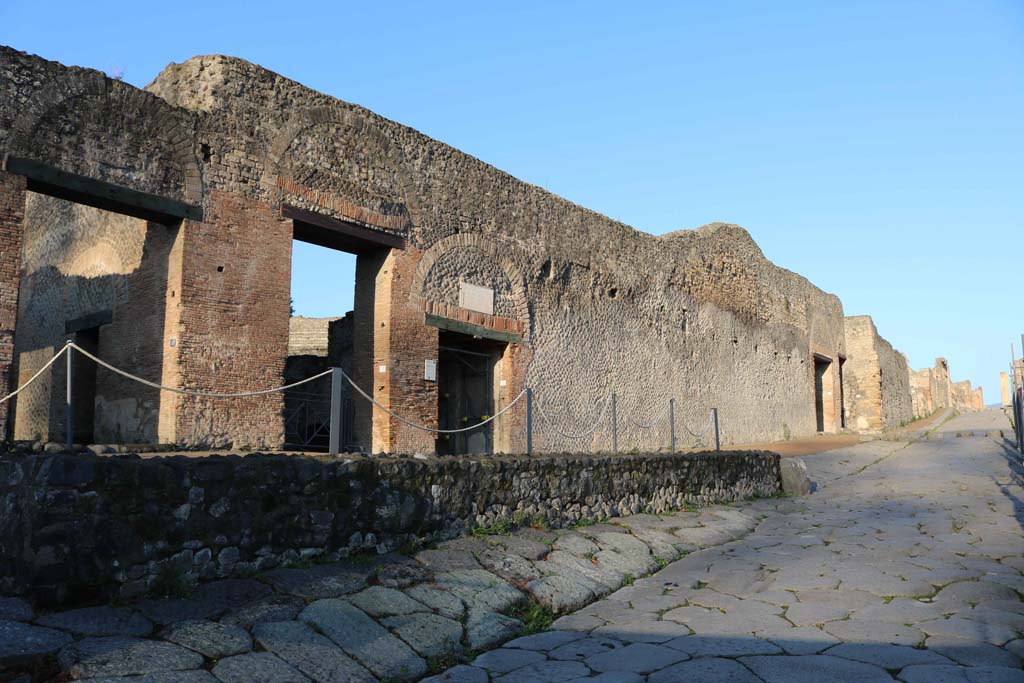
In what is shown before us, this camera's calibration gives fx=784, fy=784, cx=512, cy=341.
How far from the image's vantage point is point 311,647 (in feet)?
12.2

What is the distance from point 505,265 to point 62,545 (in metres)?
9.22

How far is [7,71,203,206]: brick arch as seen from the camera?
7.49 metres

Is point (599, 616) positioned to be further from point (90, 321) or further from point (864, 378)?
point (864, 378)

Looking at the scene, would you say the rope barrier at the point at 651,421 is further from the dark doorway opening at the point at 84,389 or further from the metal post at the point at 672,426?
the dark doorway opening at the point at 84,389

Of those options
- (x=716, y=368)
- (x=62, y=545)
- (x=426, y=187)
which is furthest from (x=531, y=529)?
(x=716, y=368)

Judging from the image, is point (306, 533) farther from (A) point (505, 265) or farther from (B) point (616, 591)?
(A) point (505, 265)

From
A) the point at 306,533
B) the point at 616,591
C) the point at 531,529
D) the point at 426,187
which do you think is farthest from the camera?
the point at 426,187

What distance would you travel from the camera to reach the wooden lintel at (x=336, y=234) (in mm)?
9375

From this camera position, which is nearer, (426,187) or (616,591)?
(616,591)

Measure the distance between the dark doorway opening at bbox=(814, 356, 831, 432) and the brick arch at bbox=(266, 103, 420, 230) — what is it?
17.4m

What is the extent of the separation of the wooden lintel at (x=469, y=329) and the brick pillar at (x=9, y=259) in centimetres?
494

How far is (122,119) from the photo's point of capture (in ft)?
26.5

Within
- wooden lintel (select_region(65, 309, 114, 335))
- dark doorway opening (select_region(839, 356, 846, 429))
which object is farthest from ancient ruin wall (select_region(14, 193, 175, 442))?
dark doorway opening (select_region(839, 356, 846, 429))

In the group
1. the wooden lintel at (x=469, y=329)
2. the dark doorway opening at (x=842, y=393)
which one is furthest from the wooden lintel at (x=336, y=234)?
the dark doorway opening at (x=842, y=393)
